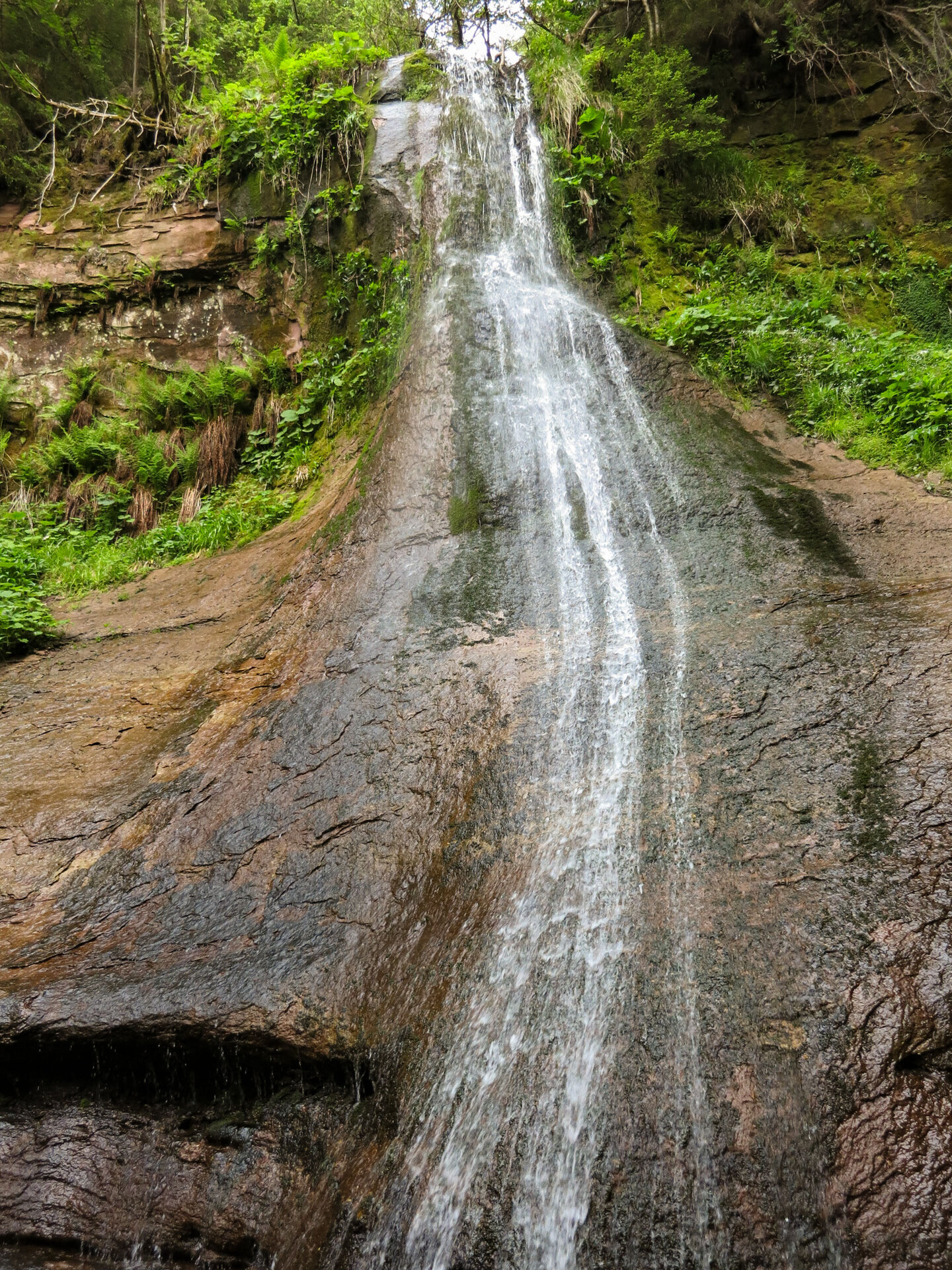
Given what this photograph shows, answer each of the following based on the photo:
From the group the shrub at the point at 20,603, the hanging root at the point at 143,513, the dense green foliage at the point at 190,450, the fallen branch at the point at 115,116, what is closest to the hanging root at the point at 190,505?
the dense green foliage at the point at 190,450

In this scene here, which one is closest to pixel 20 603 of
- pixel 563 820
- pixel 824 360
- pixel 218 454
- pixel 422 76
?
pixel 218 454

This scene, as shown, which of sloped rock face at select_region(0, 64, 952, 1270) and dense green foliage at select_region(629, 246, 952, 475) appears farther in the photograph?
dense green foliage at select_region(629, 246, 952, 475)

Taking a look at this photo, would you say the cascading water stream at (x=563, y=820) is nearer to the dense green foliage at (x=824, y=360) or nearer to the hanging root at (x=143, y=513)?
the dense green foliage at (x=824, y=360)

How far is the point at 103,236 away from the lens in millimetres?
10898

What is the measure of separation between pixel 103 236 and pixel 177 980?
38.6 feet

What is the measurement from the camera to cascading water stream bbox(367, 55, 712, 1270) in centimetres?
257

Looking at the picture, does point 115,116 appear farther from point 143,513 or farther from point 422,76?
point 143,513

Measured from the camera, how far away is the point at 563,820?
3734mm

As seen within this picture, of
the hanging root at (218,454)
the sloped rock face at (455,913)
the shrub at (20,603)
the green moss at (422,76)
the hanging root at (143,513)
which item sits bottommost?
the sloped rock face at (455,913)

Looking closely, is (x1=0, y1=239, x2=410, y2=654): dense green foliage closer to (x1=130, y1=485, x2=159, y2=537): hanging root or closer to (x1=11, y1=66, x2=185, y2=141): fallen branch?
(x1=130, y1=485, x2=159, y2=537): hanging root

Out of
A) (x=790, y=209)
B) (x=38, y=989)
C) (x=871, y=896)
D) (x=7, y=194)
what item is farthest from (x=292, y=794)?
(x=7, y=194)

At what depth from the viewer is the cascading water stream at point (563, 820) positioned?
257cm

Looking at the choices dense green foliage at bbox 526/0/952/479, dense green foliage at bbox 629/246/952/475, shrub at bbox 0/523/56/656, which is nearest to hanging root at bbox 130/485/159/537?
shrub at bbox 0/523/56/656

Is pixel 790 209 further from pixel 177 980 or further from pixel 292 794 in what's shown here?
pixel 177 980
